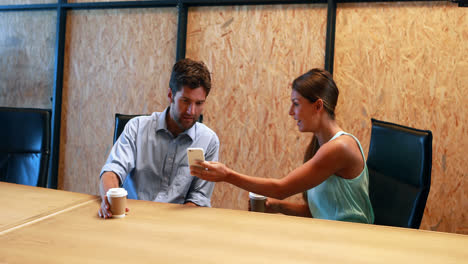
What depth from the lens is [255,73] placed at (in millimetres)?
3285

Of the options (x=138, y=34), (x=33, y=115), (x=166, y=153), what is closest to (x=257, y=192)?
(x=166, y=153)

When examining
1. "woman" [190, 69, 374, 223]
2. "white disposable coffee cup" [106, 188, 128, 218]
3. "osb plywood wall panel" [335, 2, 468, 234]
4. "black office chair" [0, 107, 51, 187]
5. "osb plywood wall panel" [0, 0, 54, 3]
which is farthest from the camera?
"osb plywood wall panel" [0, 0, 54, 3]

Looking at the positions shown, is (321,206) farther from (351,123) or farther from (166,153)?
(351,123)

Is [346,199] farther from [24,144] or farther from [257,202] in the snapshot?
[24,144]

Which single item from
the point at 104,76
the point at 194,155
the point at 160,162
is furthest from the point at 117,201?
the point at 104,76

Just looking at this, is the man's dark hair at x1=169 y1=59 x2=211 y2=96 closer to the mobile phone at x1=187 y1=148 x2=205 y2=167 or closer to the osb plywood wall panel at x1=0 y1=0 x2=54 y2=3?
the mobile phone at x1=187 y1=148 x2=205 y2=167

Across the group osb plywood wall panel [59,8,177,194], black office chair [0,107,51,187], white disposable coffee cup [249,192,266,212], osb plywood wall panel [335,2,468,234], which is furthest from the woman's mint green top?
osb plywood wall panel [59,8,177,194]

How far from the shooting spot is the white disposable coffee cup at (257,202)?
1.90 metres

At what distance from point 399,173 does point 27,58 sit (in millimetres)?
3521

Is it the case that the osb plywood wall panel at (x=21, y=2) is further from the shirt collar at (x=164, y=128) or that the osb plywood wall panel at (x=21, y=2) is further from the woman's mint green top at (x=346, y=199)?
the woman's mint green top at (x=346, y=199)

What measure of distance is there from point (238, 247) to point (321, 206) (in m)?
0.78

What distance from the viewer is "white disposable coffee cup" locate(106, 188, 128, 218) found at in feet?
4.81

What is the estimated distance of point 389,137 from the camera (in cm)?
178

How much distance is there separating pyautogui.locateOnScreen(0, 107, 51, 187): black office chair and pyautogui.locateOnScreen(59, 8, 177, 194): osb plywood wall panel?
1.35m
